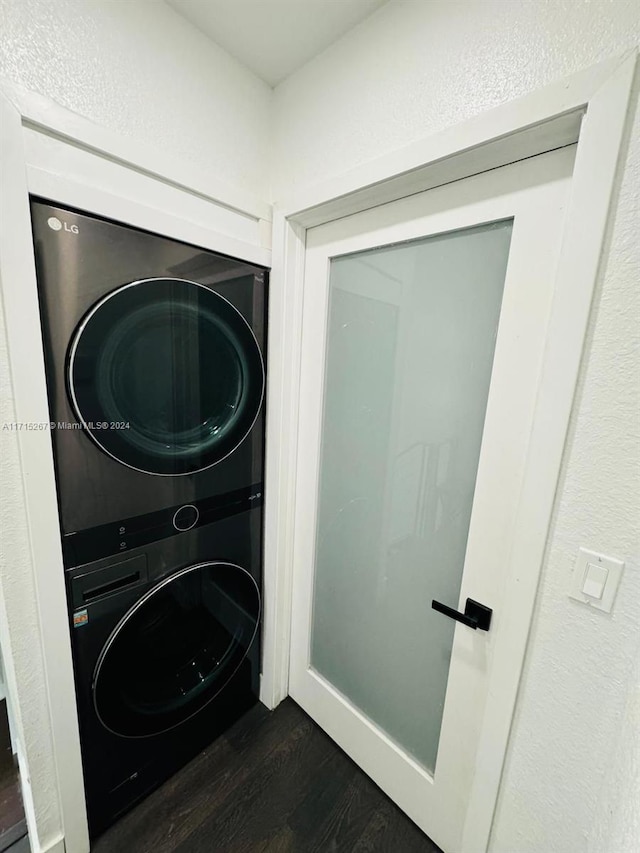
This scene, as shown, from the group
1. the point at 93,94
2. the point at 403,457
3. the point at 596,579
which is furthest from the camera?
the point at 403,457

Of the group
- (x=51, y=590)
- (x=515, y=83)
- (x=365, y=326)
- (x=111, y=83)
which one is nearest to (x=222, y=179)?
(x=111, y=83)

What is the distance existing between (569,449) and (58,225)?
1.26m

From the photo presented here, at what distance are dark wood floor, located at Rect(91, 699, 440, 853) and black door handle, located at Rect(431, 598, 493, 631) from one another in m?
0.83

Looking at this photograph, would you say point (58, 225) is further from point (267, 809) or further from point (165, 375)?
point (267, 809)

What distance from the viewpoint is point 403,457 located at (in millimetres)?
1124

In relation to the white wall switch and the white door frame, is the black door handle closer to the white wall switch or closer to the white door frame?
the white door frame

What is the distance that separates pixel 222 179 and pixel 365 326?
26.5 inches

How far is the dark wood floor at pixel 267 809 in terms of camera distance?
3.69 feet

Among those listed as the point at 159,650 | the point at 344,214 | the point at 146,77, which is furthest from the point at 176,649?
the point at 146,77

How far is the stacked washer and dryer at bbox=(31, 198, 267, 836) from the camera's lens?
0.89 m

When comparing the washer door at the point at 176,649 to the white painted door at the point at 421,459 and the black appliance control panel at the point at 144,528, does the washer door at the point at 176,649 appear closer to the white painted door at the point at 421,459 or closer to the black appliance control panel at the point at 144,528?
the black appliance control panel at the point at 144,528

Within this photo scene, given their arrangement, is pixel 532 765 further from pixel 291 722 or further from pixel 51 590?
pixel 51 590

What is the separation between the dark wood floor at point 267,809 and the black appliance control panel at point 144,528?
95 cm

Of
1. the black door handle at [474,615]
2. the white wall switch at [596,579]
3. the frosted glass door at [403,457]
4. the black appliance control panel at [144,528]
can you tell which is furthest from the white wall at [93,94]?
the white wall switch at [596,579]
